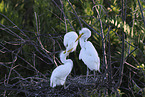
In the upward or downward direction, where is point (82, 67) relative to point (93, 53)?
downward

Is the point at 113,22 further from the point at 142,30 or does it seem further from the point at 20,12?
the point at 20,12

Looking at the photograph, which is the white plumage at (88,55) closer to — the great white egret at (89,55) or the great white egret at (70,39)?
the great white egret at (89,55)

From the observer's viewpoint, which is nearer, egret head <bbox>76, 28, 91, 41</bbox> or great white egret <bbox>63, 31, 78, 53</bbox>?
great white egret <bbox>63, 31, 78, 53</bbox>

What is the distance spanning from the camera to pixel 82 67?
3.67 m

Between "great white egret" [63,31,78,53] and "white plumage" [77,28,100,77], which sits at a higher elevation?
"great white egret" [63,31,78,53]

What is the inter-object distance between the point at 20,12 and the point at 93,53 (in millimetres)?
3279

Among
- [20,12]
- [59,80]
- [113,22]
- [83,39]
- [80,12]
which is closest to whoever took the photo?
[113,22]

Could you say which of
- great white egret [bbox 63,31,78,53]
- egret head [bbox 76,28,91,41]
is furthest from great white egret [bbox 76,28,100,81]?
great white egret [bbox 63,31,78,53]

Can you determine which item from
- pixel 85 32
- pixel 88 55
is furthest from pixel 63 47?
pixel 88 55

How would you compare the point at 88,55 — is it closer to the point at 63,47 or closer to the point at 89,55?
the point at 89,55

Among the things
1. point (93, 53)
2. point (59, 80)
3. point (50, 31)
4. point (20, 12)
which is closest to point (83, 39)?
point (93, 53)

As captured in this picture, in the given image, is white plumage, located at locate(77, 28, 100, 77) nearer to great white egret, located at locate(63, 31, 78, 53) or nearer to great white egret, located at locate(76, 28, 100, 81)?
great white egret, located at locate(76, 28, 100, 81)

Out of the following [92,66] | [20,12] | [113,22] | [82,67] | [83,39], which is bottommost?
[82,67]

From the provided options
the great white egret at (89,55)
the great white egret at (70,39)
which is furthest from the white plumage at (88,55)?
the great white egret at (70,39)
